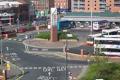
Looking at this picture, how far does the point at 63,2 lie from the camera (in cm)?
9356

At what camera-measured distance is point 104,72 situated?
31.8 metres

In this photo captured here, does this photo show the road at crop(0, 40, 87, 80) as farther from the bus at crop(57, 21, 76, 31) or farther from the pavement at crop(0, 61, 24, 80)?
the bus at crop(57, 21, 76, 31)

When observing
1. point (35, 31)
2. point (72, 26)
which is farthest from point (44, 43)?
point (72, 26)

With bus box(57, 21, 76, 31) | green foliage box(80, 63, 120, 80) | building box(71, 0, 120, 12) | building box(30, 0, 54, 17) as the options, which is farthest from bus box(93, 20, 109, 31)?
green foliage box(80, 63, 120, 80)

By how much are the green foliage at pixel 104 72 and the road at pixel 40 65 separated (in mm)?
2827

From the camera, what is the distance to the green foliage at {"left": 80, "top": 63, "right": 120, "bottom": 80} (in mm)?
30697

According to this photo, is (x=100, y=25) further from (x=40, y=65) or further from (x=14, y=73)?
(x=14, y=73)

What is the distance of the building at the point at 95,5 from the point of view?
8462 centimetres

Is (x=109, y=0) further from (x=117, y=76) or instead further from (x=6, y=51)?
(x=117, y=76)

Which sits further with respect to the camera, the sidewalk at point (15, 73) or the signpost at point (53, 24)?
the signpost at point (53, 24)

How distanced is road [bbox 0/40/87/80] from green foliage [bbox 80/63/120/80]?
2827mm

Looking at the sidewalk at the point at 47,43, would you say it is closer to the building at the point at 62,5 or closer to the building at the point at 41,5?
the building at the point at 41,5

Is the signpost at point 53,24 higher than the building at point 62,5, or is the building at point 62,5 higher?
the signpost at point 53,24

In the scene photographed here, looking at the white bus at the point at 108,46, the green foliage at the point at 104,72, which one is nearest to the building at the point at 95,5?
the white bus at the point at 108,46
